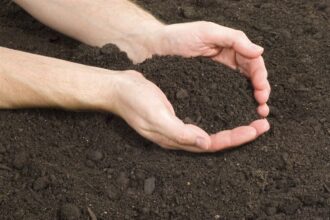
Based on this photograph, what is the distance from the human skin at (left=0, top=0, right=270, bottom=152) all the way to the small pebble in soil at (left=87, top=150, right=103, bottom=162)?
0.14 meters

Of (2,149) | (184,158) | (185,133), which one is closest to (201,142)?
(185,133)

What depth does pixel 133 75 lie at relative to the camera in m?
1.90

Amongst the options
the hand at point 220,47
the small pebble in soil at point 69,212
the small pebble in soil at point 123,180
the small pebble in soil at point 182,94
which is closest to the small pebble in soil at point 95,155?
the small pebble in soil at point 123,180

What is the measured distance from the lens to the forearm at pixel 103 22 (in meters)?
2.16

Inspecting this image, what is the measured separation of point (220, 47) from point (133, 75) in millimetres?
336

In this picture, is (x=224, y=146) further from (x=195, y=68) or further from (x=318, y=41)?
(x=318, y=41)

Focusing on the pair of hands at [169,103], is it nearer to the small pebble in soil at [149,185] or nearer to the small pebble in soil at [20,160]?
the small pebble in soil at [149,185]

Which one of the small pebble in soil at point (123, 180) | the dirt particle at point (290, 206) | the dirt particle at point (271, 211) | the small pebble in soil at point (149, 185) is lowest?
the small pebble in soil at point (123, 180)

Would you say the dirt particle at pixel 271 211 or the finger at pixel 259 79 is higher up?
the finger at pixel 259 79

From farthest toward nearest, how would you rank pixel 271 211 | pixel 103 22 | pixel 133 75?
pixel 103 22 → pixel 133 75 → pixel 271 211

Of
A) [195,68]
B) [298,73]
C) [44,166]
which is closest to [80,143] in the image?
[44,166]

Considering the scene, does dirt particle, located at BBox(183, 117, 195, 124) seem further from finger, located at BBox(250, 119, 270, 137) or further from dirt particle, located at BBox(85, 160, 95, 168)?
dirt particle, located at BBox(85, 160, 95, 168)

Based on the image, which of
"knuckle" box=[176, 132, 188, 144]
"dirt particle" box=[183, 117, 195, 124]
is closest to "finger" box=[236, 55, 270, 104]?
"dirt particle" box=[183, 117, 195, 124]

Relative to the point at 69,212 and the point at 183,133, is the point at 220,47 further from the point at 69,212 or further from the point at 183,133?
the point at 69,212
